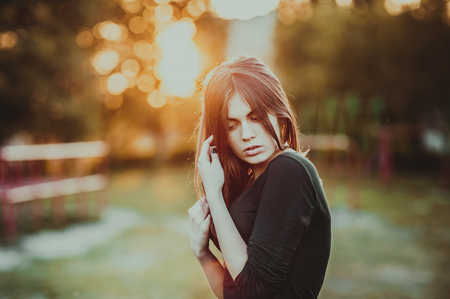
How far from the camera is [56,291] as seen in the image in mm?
4023

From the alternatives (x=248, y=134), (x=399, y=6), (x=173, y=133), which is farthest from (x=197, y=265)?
(x=173, y=133)

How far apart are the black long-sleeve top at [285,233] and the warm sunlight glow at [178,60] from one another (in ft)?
45.7

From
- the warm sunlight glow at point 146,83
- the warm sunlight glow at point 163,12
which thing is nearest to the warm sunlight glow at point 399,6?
the warm sunlight glow at point 163,12

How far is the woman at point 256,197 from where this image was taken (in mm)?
1144

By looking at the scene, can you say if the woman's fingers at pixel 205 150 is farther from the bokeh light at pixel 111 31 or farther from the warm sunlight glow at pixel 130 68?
the warm sunlight glow at pixel 130 68

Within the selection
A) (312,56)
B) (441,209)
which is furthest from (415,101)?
(441,209)

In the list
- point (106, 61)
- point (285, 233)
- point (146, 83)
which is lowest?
point (285, 233)

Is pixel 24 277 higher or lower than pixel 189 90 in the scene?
lower

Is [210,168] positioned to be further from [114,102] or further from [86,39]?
[114,102]

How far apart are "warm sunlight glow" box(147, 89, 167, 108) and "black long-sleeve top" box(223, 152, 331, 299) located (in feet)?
52.3

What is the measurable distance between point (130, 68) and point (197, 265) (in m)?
12.5

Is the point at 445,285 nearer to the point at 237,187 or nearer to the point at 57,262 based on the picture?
the point at 237,187

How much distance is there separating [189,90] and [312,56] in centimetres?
508

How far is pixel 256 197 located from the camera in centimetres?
126
